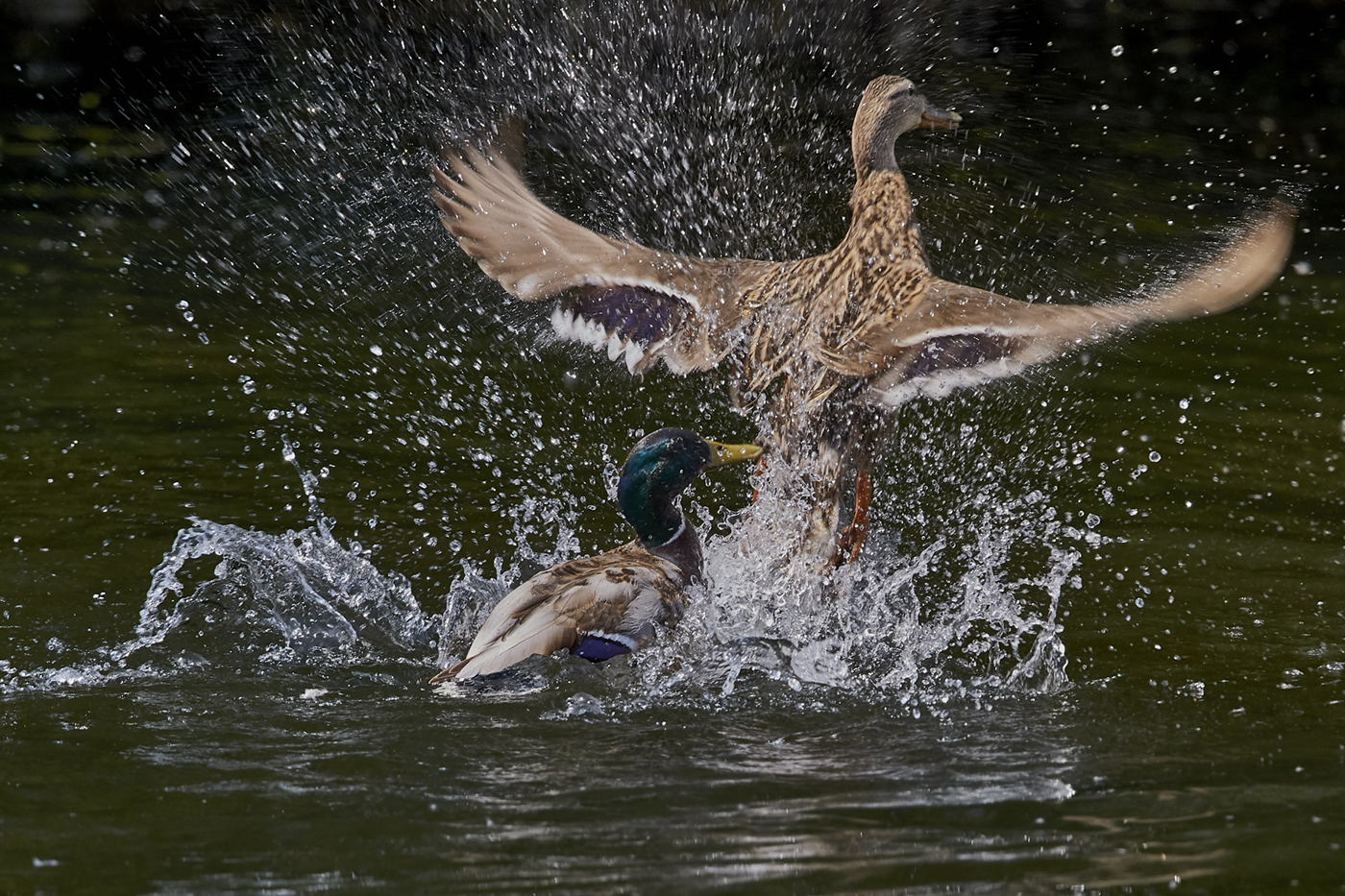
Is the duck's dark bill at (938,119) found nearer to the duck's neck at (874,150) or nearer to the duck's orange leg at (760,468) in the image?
the duck's neck at (874,150)

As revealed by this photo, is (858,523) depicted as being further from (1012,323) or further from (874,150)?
(874,150)

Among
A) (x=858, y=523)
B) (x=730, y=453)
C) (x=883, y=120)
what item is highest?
(x=883, y=120)

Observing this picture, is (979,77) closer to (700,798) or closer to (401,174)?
(401,174)

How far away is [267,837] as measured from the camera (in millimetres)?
3074

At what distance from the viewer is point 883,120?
5.50m

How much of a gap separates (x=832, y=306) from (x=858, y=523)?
742 millimetres

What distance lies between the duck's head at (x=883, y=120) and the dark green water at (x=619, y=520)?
3.81 feet

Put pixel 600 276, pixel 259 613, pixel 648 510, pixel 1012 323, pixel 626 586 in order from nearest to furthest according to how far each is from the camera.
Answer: pixel 1012 323
pixel 626 586
pixel 259 613
pixel 648 510
pixel 600 276

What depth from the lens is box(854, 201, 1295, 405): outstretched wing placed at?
4.09 metres

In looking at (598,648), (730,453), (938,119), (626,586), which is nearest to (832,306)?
(730,453)

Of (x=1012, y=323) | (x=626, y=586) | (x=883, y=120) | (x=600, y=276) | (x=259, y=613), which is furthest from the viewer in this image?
(x=883, y=120)

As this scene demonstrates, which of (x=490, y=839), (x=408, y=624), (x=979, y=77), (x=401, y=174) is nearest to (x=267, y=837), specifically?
(x=490, y=839)

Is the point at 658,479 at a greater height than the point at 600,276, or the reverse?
the point at 600,276

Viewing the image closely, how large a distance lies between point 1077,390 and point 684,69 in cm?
561
